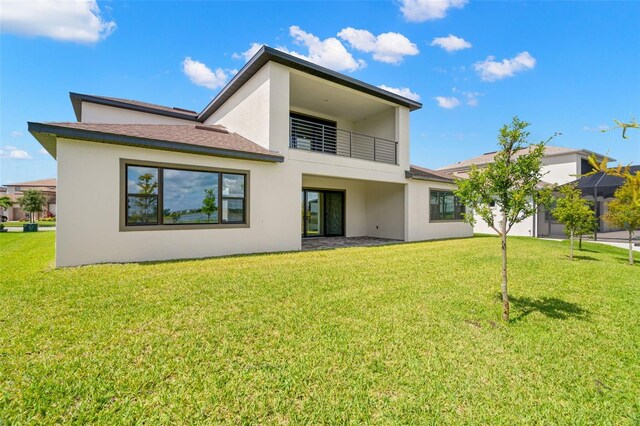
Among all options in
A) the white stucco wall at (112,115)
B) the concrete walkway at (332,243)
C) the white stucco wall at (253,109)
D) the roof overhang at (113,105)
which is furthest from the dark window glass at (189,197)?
the white stucco wall at (112,115)

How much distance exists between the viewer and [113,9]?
993cm

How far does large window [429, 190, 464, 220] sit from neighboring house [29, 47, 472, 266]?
9 cm

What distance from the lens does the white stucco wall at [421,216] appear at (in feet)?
48.5

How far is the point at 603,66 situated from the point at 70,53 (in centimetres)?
2374

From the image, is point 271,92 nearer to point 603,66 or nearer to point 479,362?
point 479,362

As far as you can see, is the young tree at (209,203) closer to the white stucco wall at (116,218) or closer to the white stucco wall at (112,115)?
the white stucco wall at (116,218)

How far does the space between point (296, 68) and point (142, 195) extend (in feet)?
23.1

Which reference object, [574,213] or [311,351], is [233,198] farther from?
[574,213]

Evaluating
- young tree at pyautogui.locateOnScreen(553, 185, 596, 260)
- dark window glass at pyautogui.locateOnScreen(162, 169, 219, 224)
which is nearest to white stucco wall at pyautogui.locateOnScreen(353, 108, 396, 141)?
young tree at pyautogui.locateOnScreen(553, 185, 596, 260)

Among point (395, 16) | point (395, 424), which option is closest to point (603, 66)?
point (395, 16)

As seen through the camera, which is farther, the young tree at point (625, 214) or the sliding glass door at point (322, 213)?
the sliding glass door at point (322, 213)

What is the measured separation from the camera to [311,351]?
337 centimetres

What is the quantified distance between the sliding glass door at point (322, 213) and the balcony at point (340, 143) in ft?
7.76

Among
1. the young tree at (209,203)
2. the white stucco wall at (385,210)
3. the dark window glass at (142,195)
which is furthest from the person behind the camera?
the white stucco wall at (385,210)
